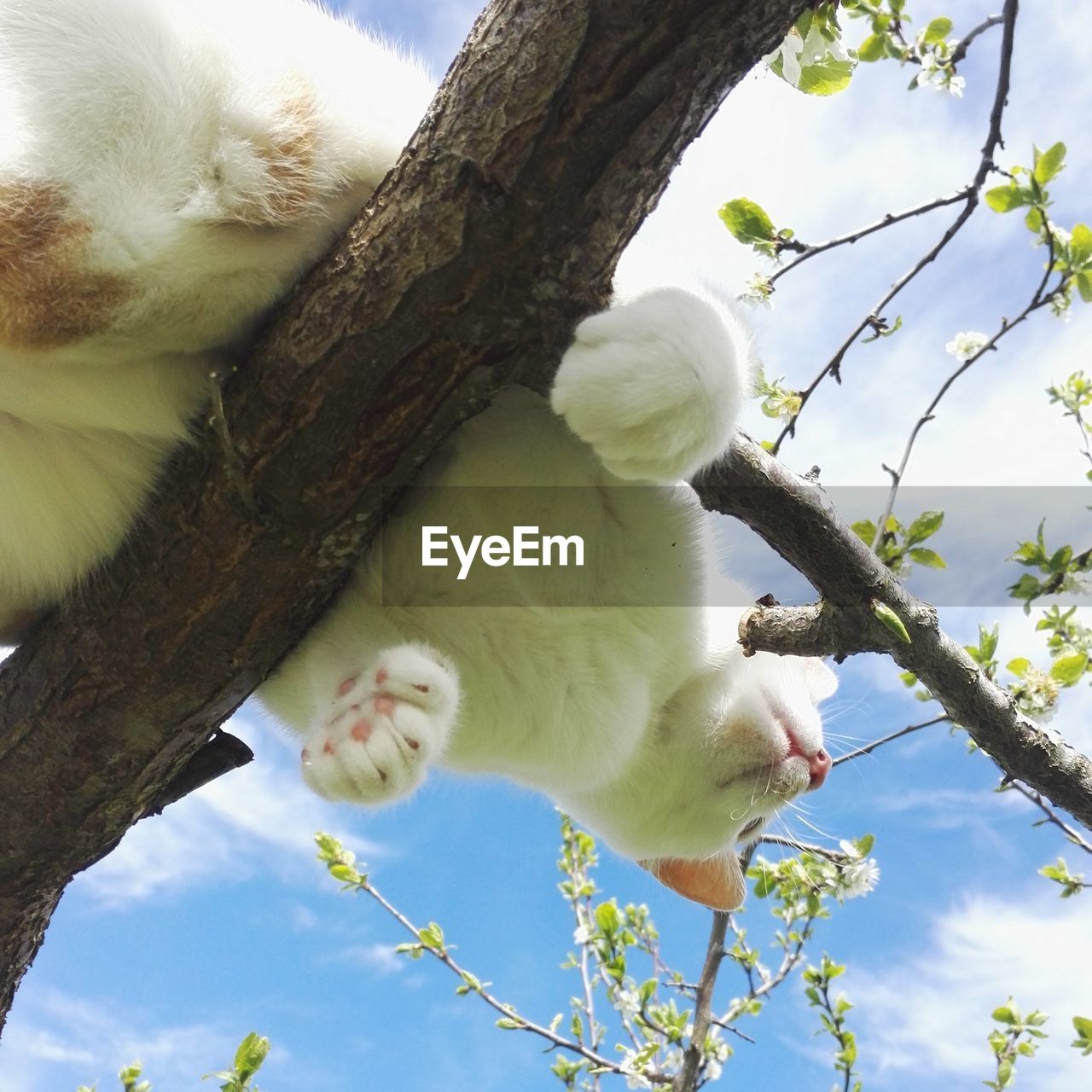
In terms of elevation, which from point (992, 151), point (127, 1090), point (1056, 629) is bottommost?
point (127, 1090)

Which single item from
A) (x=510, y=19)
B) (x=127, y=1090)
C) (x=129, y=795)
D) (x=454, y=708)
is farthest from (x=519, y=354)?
(x=127, y=1090)

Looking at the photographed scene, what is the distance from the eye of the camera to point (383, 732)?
54.6 inches

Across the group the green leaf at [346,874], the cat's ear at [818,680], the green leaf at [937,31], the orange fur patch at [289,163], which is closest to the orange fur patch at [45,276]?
the orange fur patch at [289,163]

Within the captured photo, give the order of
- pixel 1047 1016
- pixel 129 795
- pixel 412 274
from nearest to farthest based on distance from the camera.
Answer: pixel 412 274 → pixel 129 795 → pixel 1047 1016

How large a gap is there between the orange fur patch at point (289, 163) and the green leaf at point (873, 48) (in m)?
1.70

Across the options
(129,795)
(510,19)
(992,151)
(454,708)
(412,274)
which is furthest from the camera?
(992,151)

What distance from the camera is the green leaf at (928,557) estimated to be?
2270 mm

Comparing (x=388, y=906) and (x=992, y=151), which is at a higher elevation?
(x=992, y=151)

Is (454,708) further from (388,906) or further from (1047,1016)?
(1047,1016)

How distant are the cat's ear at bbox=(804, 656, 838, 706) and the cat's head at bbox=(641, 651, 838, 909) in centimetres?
8

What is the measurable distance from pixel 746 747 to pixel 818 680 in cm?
36

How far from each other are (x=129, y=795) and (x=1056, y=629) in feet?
8.11

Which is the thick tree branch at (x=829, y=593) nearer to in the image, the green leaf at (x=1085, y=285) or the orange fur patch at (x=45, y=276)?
the orange fur patch at (x=45, y=276)

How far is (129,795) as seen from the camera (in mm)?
1866
